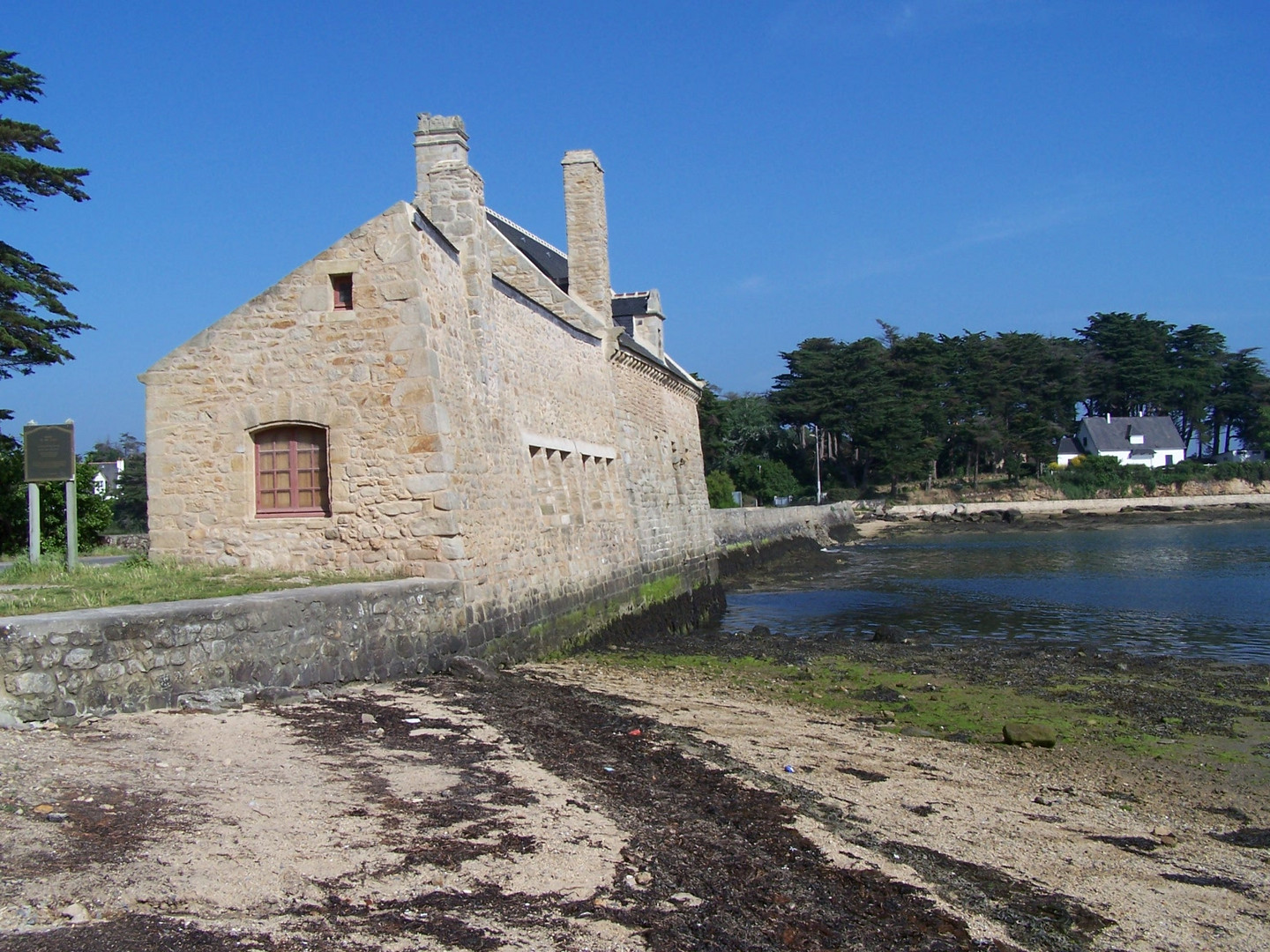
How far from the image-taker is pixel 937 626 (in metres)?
22.7

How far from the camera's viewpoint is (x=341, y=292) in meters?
11.9

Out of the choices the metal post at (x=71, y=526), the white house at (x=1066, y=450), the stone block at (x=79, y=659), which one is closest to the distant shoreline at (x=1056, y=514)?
the white house at (x=1066, y=450)

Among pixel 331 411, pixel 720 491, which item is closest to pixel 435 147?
pixel 331 411

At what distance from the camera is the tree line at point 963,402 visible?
7756cm

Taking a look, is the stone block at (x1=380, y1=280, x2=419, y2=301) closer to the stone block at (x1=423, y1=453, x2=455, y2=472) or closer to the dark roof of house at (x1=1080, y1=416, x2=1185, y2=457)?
the stone block at (x1=423, y1=453, x2=455, y2=472)

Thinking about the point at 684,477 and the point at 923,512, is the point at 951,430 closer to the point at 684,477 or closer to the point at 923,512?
the point at 923,512

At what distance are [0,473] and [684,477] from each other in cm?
1417

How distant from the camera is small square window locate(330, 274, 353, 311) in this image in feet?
38.9

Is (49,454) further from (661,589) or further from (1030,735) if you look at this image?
(661,589)

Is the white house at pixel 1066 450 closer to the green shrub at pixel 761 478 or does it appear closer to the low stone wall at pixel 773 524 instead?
the green shrub at pixel 761 478

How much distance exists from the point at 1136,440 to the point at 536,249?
8153 centimetres

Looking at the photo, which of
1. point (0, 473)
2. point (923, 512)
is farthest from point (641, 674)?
point (923, 512)

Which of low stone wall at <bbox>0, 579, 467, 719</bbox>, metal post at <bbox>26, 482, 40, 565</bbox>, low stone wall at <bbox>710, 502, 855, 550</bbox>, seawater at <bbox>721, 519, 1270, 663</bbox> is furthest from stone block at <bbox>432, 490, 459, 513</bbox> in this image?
low stone wall at <bbox>710, 502, 855, 550</bbox>

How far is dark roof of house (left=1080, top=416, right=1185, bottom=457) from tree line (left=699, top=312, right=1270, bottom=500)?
2.93 metres
